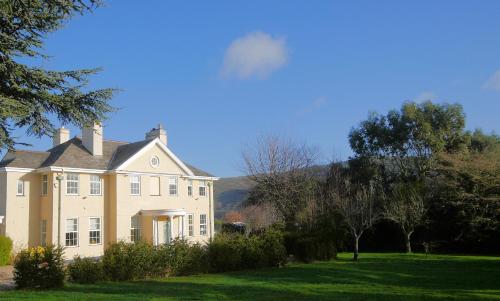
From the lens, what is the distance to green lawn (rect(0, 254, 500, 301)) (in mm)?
13500

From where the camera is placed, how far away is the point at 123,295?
13883 mm

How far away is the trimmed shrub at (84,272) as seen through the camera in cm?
1705

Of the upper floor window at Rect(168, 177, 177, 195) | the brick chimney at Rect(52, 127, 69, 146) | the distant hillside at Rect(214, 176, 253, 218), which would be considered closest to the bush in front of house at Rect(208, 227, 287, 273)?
the upper floor window at Rect(168, 177, 177, 195)

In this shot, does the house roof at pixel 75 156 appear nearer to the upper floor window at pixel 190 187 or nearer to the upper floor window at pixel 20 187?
the upper floor window at pixel 20 187

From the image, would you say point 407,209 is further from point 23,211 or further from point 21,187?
point 21,187

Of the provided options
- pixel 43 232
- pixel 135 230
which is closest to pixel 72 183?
pixel 43 232

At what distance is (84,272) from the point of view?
17094mm

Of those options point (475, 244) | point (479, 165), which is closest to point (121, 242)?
point (479, 165)

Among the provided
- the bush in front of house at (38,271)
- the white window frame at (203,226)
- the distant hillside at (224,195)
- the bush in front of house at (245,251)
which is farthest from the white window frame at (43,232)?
the distant hillside at (224,195)

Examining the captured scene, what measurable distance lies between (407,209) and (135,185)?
712 inches

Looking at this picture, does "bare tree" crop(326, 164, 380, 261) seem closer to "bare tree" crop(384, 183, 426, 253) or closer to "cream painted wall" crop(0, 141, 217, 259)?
"bare tree" crop(384, 183, 426, 253)

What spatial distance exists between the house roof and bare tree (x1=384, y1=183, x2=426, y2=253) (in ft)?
56.1

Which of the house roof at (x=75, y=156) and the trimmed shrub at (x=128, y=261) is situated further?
the house roof at (x=75, y=156)

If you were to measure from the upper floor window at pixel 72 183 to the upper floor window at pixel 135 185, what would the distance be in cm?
351
